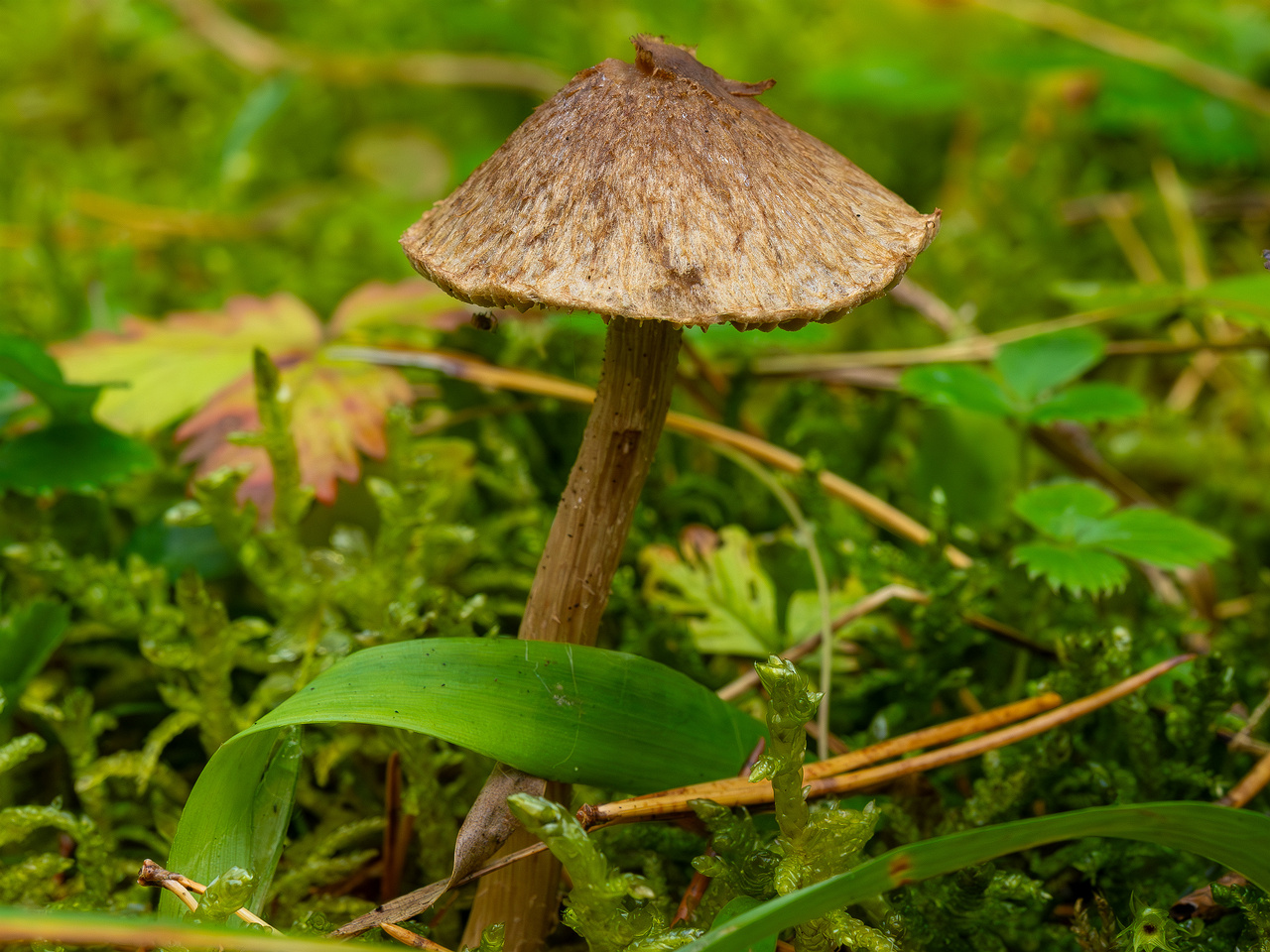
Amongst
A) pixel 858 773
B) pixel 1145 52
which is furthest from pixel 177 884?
pixel 1145 52

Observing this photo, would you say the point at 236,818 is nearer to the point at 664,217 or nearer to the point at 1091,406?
the point at 664,217

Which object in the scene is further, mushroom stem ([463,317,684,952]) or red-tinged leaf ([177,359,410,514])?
red-tinged leaf ([177,359,410,514])

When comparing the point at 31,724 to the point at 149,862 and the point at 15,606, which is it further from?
the point at 149,862

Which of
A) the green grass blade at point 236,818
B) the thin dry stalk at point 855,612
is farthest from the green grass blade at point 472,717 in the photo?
the thin dry stalk at point 855,612

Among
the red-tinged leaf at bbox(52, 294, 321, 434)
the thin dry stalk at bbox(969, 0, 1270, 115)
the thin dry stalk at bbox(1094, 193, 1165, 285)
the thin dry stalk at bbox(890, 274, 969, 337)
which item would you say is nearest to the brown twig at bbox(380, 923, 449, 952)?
the red-tinged leaf at bbox(52, 294, 321, 434)

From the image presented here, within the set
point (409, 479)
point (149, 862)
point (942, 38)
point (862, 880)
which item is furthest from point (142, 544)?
point (942, 38)

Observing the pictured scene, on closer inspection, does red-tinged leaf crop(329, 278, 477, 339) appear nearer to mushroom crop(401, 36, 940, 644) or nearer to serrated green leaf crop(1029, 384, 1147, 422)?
mushroom crop(401, 36, 940, 644)

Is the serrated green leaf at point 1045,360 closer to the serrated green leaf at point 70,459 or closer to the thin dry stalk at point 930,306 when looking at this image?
the thin dry stalk at point 930,306

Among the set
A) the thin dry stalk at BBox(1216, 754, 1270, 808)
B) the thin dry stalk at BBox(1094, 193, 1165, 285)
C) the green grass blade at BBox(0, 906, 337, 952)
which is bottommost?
the green grass blade at BBox(0, 906, 337, 952)
